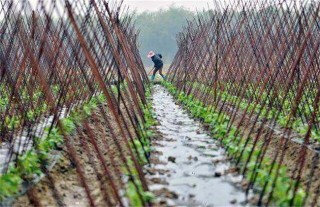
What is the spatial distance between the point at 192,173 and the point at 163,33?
215ft

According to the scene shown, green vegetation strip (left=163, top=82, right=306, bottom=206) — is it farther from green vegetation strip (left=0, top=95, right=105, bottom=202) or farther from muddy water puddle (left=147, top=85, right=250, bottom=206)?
green vegetation strip (left=0, top=95, right=105, bottom=202)

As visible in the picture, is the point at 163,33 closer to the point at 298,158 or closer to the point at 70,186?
the point at 298,158

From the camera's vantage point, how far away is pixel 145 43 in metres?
70.8

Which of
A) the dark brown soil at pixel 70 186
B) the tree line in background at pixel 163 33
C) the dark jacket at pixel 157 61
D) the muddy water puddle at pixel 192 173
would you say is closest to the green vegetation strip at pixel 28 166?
the dark brown soil at pixel 70 186

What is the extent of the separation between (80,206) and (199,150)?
8.98 feet

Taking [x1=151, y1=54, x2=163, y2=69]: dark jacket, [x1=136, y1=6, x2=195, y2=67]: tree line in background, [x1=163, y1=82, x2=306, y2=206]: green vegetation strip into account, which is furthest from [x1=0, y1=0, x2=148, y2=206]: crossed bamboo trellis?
[x1=136, y1=6, x2=195, y2=67]: tree line in background

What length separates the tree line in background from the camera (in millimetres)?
67000

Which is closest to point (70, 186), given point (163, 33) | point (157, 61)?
point (157, 61)

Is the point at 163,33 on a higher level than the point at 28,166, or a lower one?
higher

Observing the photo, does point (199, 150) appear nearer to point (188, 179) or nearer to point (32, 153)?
point (188, 179)

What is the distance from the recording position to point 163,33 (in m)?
70.2

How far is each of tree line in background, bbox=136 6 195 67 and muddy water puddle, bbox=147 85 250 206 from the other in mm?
54880

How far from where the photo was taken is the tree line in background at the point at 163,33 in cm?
6700

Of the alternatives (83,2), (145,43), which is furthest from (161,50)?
(83,2)
